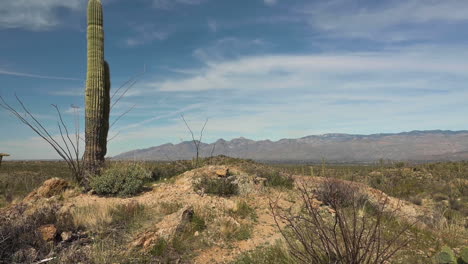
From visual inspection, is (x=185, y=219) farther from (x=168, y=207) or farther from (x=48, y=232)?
(x=48, y=232)

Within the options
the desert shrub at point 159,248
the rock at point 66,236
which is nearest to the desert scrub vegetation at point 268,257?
the desert shrub at point 159,248

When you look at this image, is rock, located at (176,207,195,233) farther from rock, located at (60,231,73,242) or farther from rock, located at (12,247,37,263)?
rock, located at (12,247,37,263)

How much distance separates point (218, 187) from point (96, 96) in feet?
20.2

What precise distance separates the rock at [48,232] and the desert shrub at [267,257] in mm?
3084

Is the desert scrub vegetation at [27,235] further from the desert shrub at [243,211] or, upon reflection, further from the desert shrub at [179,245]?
the desert shrub at [243,211]

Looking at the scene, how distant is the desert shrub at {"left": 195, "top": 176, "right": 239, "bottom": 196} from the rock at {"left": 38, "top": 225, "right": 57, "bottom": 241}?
462 centimetres

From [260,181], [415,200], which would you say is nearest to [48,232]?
[260,181]

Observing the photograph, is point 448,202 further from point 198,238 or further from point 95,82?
point 95,82

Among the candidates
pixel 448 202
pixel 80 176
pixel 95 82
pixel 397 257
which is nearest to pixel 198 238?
pixel 397 257

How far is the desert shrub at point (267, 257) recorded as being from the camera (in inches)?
170

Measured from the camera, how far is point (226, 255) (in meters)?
5.29

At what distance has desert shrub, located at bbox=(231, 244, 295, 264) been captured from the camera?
14.1 ft

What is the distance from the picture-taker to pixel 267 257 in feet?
15.1

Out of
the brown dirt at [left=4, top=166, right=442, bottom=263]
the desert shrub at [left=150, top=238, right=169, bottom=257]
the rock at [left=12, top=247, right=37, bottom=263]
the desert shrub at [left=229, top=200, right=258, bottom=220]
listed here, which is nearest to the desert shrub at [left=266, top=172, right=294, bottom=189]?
the brown dirt at [left=4, top=166, right=442, bottom=263]
